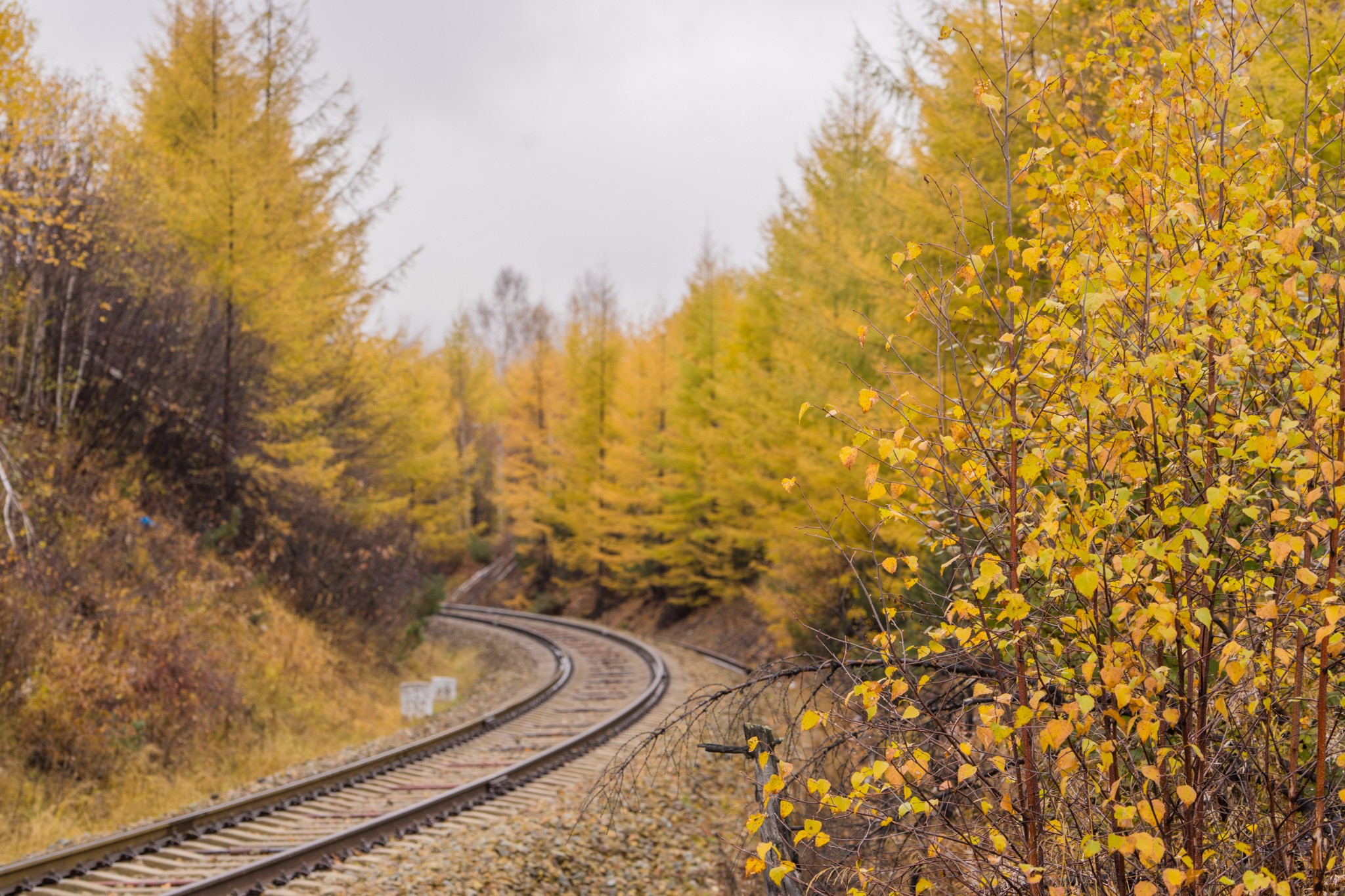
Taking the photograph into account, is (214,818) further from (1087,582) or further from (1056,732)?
(1087,582)

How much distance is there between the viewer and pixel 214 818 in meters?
8.58

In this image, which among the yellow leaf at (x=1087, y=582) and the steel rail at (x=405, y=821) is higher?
the yellow leaf at (x=1087, y=582)

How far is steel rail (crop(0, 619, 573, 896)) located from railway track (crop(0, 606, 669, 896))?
0.01 m

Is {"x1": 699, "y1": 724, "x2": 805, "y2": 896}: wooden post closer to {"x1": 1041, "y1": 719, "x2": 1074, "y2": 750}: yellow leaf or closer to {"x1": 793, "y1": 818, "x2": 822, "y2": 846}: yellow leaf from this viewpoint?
{"x1": 793, "y1": 818, "x2": 822, "y2": 846}: yellow leaf

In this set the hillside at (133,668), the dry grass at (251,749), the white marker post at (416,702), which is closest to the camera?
the dry grass at (251,749)

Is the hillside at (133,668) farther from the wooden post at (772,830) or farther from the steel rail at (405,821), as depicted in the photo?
the wooden post at (772,830)

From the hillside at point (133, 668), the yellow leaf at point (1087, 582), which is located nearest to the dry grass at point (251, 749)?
the hillside at point (133, 668)

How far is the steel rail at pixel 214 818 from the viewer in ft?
22.6

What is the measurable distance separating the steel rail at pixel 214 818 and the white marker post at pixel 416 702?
1.58 m

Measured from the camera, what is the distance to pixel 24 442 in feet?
42.4

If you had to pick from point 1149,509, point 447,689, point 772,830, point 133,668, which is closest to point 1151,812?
point 1149,509

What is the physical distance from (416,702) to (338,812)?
6.04m

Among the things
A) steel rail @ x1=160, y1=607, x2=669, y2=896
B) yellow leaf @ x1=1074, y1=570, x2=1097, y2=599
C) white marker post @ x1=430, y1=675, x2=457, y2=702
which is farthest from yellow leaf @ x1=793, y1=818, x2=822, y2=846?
white marker post @ x1=430, y1=675, x2=457, y2=702

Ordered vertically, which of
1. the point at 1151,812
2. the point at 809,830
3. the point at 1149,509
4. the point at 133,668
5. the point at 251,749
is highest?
the point at 1149,509
